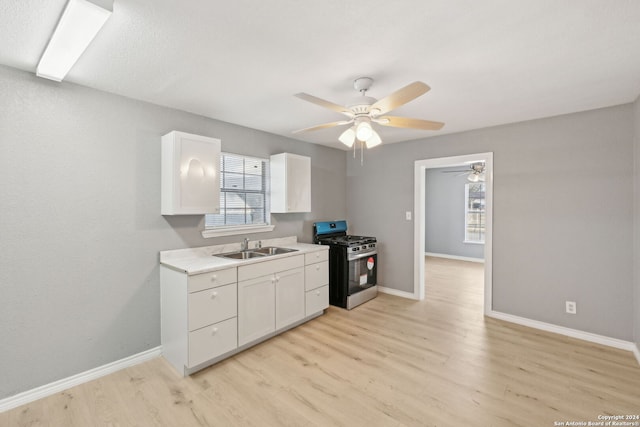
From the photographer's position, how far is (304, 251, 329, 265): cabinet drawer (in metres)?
3.49

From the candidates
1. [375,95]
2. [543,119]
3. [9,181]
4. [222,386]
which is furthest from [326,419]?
[543,119]

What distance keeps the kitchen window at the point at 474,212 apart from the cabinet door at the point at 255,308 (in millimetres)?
6096

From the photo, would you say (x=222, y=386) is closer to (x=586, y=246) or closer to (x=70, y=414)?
(x=70, y=414)

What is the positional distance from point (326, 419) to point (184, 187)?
7.43ft

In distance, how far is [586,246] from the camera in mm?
3023

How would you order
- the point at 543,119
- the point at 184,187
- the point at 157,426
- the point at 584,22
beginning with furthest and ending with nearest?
the point at 543,119
the point at 184,187
the point at 157,426
the point at 584,22

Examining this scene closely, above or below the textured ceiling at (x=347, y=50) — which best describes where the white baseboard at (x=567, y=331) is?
below

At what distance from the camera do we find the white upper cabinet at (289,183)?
12.1 feet

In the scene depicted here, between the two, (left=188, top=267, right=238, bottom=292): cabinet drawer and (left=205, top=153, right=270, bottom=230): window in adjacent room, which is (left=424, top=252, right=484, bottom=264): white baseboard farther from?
(left=188, top=267, right=238, bottom=292): cabinet drawer

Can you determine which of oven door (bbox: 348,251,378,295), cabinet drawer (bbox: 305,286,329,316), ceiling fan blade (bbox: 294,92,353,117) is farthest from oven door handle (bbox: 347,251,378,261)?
ceiling fan blade (bbox: 294,92,353,117)

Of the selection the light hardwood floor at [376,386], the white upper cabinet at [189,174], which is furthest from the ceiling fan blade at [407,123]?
the light hardwood floor at [376,386]

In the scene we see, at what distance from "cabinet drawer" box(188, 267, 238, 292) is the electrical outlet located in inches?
142

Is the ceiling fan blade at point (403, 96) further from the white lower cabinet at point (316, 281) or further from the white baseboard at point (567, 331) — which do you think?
the white baseboard at point (567, 331)

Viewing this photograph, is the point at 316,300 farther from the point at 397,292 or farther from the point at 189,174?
the point at 189,174
